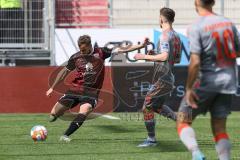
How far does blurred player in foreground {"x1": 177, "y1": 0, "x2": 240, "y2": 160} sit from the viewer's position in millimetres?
7059

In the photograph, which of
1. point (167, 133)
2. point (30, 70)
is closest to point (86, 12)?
point (30, 70)

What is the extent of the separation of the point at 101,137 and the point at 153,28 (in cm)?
807

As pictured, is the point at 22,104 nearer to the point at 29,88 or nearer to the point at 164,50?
the point at 29,88

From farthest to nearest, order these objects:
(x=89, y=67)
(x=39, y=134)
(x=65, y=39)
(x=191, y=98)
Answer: (x=65, y=39) → (x=89, y=67) → (x=39, y=134) → (x=191, y=98)

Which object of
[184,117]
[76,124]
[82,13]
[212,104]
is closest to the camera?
[212,104]

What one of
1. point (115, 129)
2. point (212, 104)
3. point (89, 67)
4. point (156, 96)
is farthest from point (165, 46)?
point (115, 129)

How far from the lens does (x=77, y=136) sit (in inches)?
460

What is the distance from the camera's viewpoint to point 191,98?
711 cm

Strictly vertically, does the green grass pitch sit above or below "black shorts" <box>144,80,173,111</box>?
below

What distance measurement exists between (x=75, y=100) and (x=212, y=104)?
448 cm

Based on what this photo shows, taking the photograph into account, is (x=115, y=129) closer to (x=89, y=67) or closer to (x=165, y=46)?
(x=89, y=67)

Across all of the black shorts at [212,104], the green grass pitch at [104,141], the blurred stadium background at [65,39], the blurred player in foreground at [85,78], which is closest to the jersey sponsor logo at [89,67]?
the blurred player in foreground at [85,78]

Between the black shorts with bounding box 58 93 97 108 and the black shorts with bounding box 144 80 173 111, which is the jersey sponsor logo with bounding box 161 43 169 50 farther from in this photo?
the black shorts with bounding box 58 93 97 108

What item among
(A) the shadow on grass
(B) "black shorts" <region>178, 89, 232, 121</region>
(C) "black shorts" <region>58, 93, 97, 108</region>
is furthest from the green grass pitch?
(B) "black shorts" <region>178, 89, 232, 121</region>
